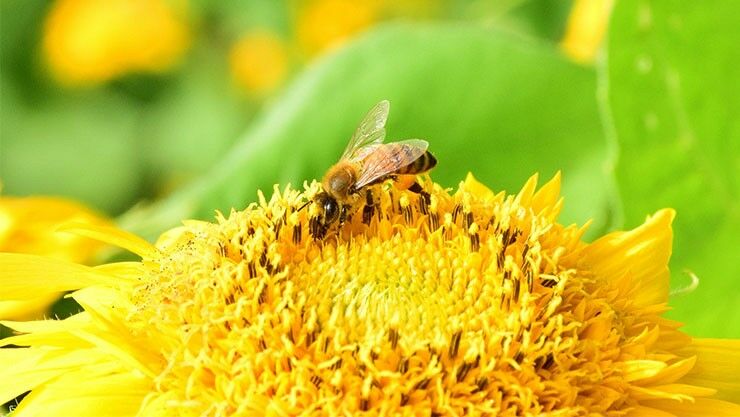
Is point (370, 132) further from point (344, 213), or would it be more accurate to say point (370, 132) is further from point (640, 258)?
point (640, 258)

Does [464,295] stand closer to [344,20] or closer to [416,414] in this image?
[416,414]

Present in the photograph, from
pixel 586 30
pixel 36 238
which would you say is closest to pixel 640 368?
pixel 36 238

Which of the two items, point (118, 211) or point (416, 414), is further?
point (118, 211)

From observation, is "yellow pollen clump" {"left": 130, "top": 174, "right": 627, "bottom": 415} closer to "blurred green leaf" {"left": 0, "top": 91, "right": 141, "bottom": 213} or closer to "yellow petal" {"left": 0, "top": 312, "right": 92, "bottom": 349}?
"yellow petal" {"left": 0, "top": 312, "right": 92, "bottom": 349}

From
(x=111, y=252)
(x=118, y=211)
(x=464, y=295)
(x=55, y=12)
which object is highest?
(x=55, y=12)

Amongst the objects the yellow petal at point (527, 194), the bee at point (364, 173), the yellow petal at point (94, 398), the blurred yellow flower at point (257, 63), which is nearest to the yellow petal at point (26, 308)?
the yellow petal at point (94, 398)

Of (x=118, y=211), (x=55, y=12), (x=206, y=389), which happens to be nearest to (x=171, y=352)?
(x=206, y=389)

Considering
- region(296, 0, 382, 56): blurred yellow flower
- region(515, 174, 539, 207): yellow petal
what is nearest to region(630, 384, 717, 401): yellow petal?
region(515, 174, 539, 207): yellow petal
